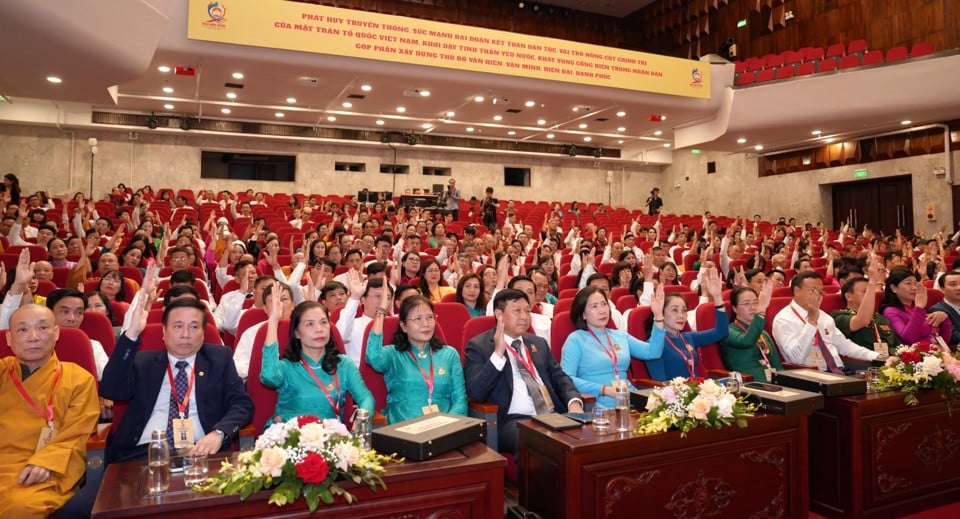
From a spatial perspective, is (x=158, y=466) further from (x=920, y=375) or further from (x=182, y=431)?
(x=920, y=375)

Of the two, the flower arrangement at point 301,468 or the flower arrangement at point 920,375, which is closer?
the flower arrangement at point 301,468

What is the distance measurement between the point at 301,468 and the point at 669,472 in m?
1.26

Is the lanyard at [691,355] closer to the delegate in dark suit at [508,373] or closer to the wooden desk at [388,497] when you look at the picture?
the delegate in dark suit at [508,373]

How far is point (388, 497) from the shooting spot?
1.73 metres

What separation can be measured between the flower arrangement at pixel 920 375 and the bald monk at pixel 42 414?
3.24 m

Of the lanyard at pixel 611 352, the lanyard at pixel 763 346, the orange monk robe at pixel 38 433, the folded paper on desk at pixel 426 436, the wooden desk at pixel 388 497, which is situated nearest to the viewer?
the wooden desk at pixel 388 497

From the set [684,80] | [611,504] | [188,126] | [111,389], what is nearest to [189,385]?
[111,389]

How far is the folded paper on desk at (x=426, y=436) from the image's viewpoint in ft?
5.96

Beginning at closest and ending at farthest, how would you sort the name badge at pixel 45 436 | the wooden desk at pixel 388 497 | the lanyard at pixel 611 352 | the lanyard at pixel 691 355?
1. the wooden desk at pixel 388 497
2. the name badge at pixel 45 436
3. the lanyard at pixel 611 352
4. the lanyard at pixel 691 355

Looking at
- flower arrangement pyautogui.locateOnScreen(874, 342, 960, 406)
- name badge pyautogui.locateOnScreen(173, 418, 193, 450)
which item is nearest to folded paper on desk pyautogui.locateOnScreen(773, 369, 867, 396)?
flower arrangement pyautogui.locateOnScreen(874, 342, 960, 406)

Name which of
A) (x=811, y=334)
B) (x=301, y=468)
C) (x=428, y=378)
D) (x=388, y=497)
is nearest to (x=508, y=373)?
(x=428, y=378)

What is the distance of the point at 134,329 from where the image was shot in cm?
221

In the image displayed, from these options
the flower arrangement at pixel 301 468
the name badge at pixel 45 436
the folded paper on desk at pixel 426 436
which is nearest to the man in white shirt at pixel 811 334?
the folded paper on desk at pixel 426 436

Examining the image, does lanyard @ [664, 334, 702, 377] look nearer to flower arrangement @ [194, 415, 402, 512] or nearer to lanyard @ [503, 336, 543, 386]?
lanyard @ [503, 336, 543, 386]
